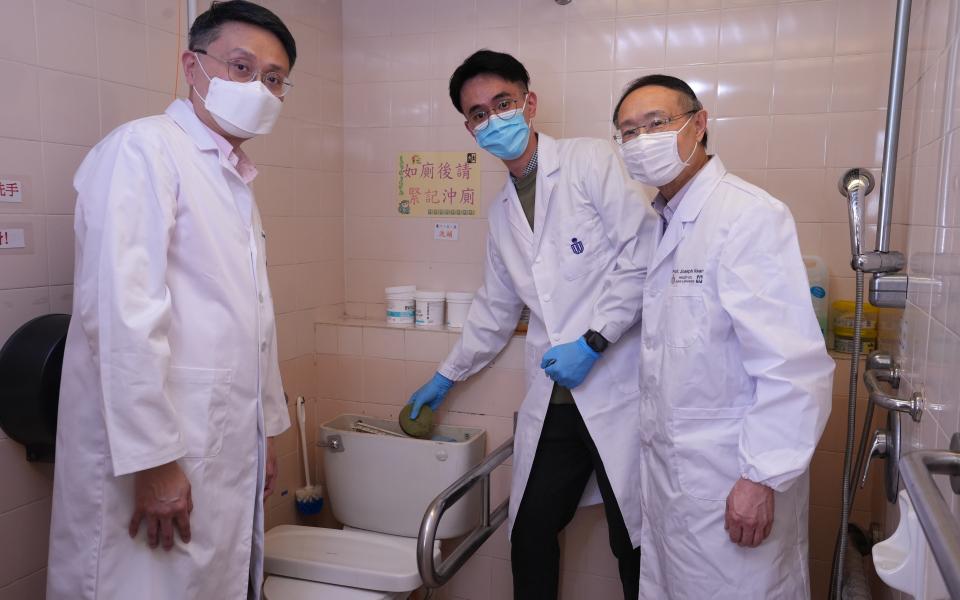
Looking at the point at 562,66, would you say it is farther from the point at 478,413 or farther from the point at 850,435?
the point at 850,435

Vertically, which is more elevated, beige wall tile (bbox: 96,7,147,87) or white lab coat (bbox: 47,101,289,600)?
beige wall tile (bbox: 96,7,147,87)

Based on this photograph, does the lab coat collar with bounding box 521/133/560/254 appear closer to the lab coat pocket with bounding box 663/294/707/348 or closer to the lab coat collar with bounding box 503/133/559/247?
the lab coat collar with bounding box 503/133/559/247

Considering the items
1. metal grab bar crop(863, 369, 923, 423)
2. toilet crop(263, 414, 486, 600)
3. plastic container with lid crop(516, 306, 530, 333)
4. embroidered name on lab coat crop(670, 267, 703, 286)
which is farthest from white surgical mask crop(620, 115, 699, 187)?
toilet crop(263, 414, 486, 600)

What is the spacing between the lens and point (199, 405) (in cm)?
127

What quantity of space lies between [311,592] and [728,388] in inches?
44.2

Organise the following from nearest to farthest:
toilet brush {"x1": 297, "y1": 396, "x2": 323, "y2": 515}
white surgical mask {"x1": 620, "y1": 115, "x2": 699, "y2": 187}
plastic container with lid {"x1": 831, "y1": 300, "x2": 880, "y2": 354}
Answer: white surgical mask {"x1": 620, "y1": 115, "x2": 699, "y2": 187} → plastic container with lid {"x1": 831, "y1": 300, "x2": 880, "y2": 354} → toilet brush {"x1": 297, "y1": 396, "x2": 323, "y2": 515}

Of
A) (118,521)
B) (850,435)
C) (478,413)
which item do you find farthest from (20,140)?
(850,435)

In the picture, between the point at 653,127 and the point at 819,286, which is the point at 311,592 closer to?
the point at 653,127

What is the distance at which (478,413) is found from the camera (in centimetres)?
212

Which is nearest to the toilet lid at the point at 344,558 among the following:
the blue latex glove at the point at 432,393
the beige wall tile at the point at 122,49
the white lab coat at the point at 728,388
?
the blue latex glove at the point at 432,393

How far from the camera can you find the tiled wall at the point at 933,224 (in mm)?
959

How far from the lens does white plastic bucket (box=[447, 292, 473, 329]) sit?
2.23 meters

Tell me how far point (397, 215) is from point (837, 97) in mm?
1432

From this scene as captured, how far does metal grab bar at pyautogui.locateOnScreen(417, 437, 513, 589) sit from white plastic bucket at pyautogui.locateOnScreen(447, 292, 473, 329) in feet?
1.50
